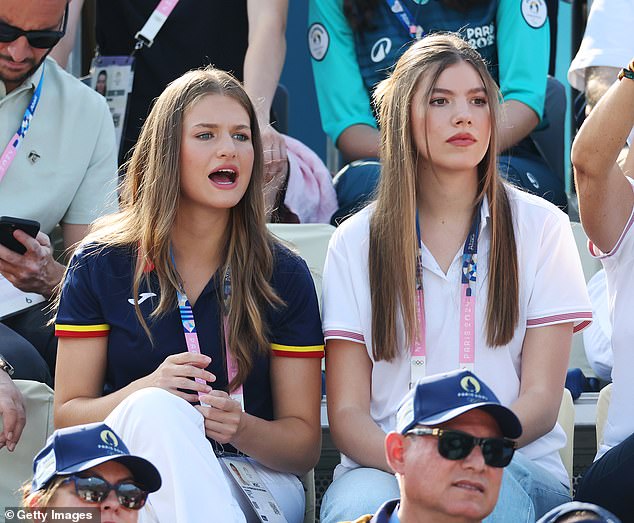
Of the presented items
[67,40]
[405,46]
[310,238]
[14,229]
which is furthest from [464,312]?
[67,40]

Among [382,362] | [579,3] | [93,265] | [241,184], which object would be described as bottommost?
[382,362]

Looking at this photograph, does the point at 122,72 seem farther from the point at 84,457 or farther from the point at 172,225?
the point at 84,457

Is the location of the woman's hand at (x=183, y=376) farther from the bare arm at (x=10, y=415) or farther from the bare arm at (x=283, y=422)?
the bare arm at (x=10, y=415)

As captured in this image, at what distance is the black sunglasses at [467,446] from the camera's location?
2.35m

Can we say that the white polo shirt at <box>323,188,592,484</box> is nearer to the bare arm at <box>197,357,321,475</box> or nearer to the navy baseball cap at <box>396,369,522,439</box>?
the bare arm at <box>197,357,321,475</box>

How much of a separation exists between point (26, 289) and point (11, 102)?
638 millimetres

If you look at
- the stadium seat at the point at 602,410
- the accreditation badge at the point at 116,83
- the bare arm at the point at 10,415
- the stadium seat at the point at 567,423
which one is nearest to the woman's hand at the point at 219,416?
the bare arm at the point at 10,415

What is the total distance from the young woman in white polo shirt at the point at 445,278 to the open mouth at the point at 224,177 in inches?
12.6

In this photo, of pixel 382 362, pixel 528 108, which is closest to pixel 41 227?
pixel 382 362

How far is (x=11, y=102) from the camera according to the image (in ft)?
12.9

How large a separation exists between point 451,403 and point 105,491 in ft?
2.20

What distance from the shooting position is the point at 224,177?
132 inches

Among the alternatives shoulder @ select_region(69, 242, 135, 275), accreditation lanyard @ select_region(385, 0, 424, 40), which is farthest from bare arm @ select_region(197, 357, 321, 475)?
accreditation lanyard @ select_region(385, 0, 424, 40)

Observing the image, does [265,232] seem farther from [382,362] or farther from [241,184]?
[382,362]
